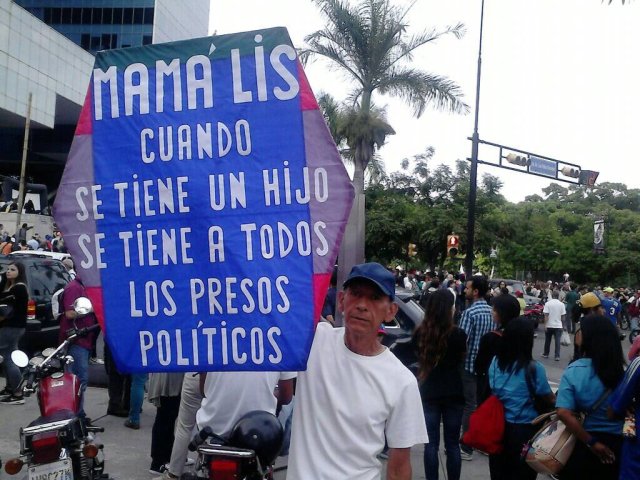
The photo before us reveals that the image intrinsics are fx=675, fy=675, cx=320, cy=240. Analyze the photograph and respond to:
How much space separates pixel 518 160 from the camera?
64.8ft

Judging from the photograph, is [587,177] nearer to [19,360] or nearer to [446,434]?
[446,434]

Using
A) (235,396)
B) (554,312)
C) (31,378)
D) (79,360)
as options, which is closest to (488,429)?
(235,396)

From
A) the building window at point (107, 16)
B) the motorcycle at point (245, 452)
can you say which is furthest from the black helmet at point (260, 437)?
the building window at point (107, 16)

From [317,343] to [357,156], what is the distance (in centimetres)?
2083

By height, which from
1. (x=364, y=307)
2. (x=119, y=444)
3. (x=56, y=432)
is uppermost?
(x=364, y=307)

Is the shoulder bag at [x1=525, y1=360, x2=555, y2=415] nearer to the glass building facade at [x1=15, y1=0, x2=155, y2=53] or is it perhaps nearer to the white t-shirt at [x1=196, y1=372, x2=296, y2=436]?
the white t-shirt at [x1=196, y1=372, x2=296, y2=436]

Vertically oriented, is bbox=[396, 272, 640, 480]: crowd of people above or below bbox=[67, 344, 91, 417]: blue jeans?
above

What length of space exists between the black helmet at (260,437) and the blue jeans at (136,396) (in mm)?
4230

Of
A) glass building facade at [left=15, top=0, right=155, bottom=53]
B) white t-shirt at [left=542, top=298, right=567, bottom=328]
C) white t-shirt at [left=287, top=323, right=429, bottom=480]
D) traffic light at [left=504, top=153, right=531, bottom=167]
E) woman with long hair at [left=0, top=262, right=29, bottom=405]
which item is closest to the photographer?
white t-shirt at [left=287, top=323, right=429, bottom=480]

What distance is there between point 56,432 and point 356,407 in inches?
97.0

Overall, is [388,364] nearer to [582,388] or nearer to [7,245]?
[582,388]

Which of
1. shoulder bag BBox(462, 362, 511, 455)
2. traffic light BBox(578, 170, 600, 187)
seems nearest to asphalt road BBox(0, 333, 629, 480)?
shoulder bag BBox(462, 362, 511, 455)

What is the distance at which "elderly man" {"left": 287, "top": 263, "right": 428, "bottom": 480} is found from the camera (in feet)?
7.93

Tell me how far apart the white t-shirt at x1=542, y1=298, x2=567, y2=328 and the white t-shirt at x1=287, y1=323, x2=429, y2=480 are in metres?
13.3
